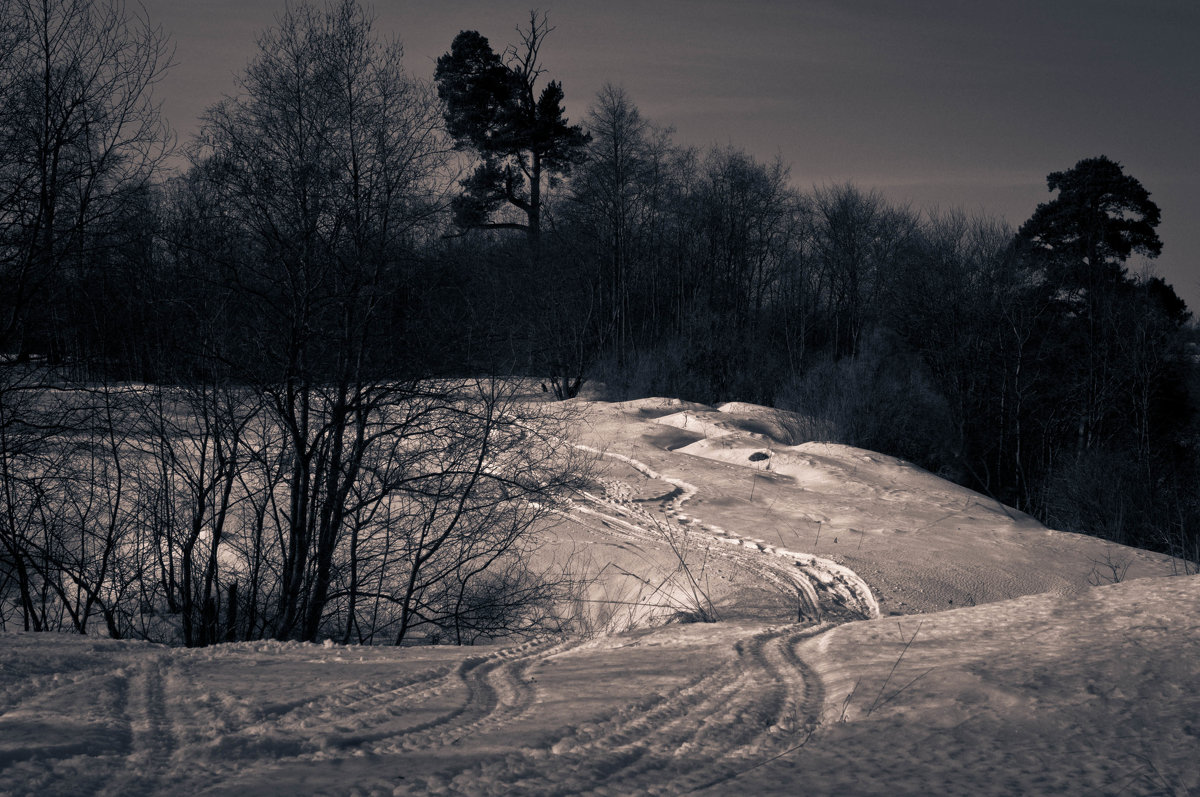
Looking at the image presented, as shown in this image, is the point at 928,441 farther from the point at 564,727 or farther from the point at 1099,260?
the point at 564,727

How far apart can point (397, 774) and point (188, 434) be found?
7.39 m

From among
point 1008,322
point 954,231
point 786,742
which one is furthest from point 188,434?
point 954,231

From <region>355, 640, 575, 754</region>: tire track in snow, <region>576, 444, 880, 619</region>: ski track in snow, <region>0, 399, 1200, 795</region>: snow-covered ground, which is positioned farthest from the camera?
<region>576, 444, 880, 619</region>: ski track in snow

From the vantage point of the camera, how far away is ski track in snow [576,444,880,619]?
6.66 metres

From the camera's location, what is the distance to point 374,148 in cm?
835

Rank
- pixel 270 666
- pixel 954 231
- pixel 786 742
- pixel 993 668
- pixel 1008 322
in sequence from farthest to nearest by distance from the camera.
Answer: pixel 954 231 → pixel 1008 322 → pixel 270 666 → pixel 993 668 → pixel 786 742

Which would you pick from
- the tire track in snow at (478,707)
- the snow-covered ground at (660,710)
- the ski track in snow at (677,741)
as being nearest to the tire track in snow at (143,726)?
the snow-covered ground at (660,710)

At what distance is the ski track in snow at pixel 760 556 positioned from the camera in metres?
6.66

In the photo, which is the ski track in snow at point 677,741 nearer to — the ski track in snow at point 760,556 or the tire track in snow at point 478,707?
the tire track in snow at point 478,707

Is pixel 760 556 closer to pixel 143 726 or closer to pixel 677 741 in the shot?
pixel 677 741

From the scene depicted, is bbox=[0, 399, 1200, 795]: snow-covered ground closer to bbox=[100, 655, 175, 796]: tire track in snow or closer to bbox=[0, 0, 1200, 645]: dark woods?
bbox=[100, 655, 175, 796]: tire track in snow

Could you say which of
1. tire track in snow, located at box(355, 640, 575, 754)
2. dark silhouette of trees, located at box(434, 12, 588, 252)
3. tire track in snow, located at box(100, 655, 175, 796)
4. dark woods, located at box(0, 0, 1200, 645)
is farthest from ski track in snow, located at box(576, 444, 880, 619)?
dark silhouette of trees, located at box(434, 12, 588, 252)

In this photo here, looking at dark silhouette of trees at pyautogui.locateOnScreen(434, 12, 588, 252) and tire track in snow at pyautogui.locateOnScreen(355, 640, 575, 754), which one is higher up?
dark silhouette of trees at pyautogui.locateOnScreen(434, 12, 588, 252)

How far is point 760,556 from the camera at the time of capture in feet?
26.3
